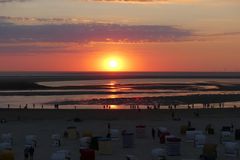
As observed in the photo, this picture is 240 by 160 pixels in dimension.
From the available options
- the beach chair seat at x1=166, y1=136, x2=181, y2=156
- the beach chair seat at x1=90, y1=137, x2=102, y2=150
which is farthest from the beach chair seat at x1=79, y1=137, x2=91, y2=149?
the beach chair seat at x1=166, y1=136, x2=181, y2=156

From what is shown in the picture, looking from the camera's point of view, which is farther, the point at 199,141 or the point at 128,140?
the point at 128,140

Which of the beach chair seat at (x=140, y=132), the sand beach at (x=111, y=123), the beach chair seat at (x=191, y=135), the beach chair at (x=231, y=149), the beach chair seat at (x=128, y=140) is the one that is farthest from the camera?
the beach chair seat at (x=140, y=132)

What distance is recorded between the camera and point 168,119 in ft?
196

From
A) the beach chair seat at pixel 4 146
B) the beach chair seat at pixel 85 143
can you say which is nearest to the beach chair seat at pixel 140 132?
the beach chair seat at pixel 85 143

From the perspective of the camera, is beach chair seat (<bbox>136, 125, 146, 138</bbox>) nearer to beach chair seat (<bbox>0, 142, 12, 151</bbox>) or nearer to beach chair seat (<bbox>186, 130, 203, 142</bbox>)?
beach chair seat (<bbox>186, 130, 203, 142</bbox>)

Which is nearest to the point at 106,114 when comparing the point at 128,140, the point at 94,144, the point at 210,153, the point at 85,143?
the point at 128,140

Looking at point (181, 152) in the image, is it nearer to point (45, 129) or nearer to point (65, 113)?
point (45, 129)

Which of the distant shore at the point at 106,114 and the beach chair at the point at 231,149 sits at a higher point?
the distant shore at the point at 106,114

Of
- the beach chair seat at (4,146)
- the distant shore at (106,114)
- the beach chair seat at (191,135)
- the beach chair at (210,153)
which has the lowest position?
the beach chair at (210,153)

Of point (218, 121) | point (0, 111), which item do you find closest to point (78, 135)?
point (218, 121)

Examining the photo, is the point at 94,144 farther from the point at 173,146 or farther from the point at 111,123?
the point at 111,123

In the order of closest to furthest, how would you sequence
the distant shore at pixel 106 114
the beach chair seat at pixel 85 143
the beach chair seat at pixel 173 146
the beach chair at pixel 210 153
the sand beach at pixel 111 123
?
the beach chair at pixel 210 153
the beach chair seat at pixel 173 146
the sand beach at pixel 111 123
the beach chair seat at pixel 85 143
the distant shore at pixel 106 114

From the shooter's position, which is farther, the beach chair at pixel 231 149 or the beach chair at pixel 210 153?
the beach chair at pixel 231 149

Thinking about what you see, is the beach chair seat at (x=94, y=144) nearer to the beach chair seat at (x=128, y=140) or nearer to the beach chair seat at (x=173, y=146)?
the beach chair seat at (x=128, y=140)
